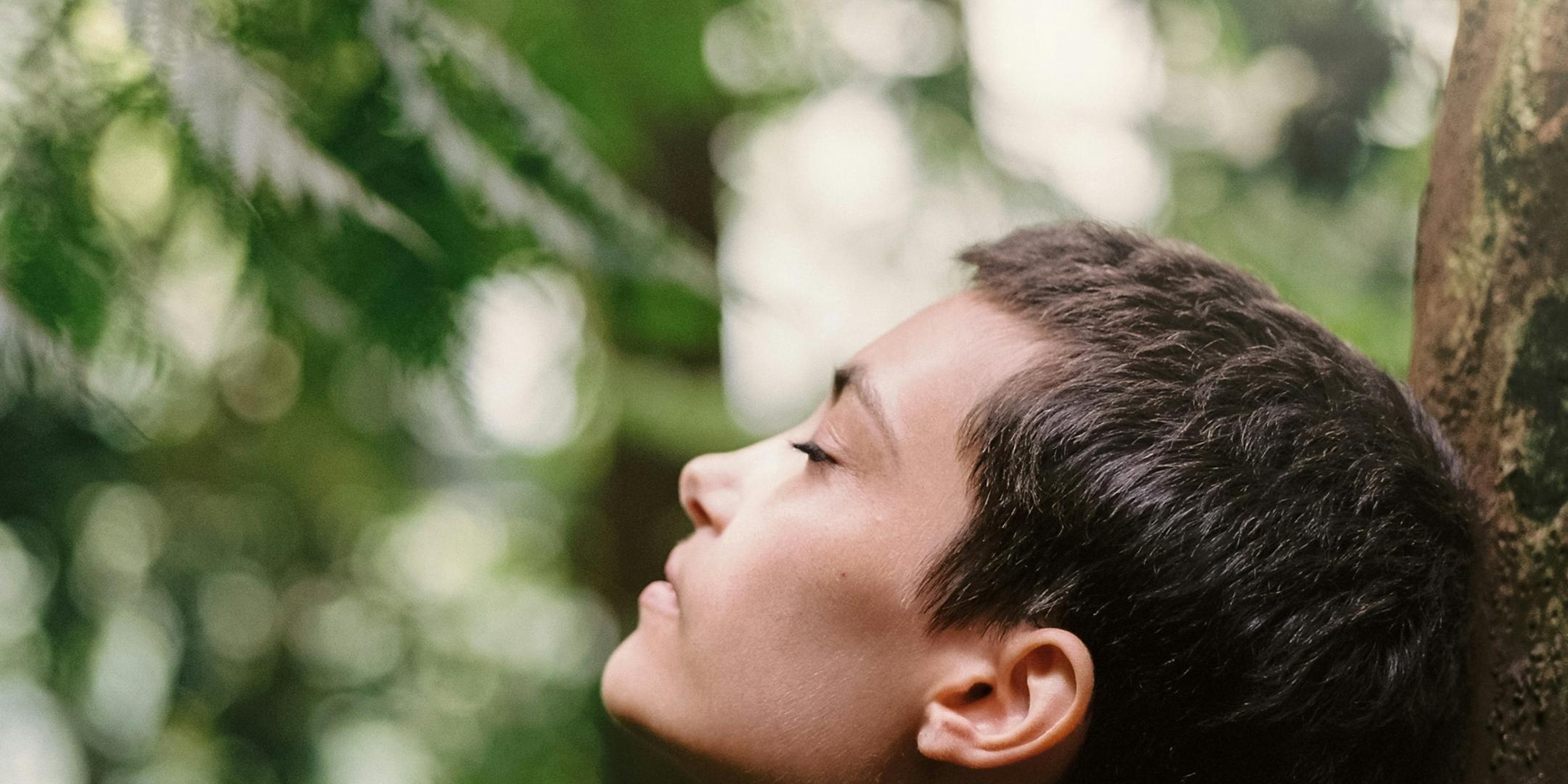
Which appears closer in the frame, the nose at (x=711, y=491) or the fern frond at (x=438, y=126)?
the fern frond at (x=438, y=126)

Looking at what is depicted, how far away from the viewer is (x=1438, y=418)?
1.18 m

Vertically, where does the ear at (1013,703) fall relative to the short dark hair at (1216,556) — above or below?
below

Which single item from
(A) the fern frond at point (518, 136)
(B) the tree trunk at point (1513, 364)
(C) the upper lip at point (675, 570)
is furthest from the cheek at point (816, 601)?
(B) the tree trunk at point (1513, 364)

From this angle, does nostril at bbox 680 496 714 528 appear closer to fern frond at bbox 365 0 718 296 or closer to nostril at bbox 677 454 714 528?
nostril at bbox 677 454 714 528

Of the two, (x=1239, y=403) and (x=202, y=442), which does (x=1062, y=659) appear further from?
(x=202, y=442)

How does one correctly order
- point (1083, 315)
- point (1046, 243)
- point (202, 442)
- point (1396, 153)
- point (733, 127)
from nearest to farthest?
1. point (1083, 315)
2. point (1046, 243)
3. point (1396, 153)
4. point (733, 127)
5. point (202, 442)

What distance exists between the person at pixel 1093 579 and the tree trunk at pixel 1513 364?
0.05m

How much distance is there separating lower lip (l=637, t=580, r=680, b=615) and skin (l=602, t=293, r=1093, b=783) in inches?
2.1

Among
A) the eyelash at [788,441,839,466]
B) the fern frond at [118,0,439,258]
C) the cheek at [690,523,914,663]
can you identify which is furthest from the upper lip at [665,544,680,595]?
the fern frond at [118,0,439,258]

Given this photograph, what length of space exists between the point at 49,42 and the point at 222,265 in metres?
0.55

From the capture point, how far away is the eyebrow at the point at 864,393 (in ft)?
3.46

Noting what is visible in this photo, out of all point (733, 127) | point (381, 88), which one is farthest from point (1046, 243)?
point (733, 127)

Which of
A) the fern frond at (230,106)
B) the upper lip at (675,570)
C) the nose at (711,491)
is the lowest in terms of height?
the upper lip at (675,570)

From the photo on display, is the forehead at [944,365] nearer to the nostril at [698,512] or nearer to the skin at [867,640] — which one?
the skin at [867,640]
